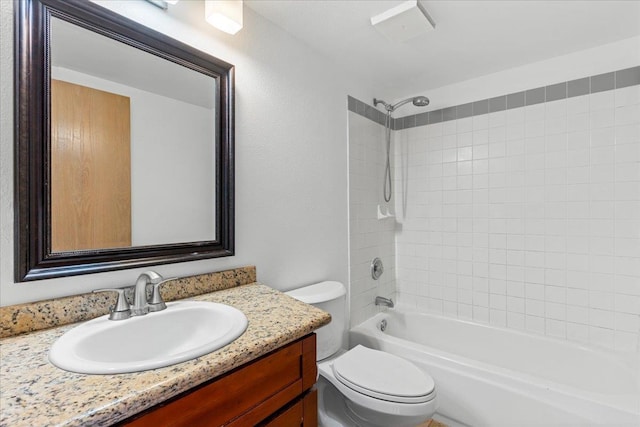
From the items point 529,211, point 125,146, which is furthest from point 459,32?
point 125,146

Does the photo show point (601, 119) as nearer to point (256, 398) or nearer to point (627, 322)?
point (627, 322)

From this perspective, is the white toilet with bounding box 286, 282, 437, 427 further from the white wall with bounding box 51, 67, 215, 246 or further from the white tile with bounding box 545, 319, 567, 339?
the white tile with bounding box 545, 319, 567, 339

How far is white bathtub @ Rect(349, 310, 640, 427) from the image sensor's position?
1300mm

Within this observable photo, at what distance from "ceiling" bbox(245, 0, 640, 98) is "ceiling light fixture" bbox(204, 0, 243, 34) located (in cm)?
25

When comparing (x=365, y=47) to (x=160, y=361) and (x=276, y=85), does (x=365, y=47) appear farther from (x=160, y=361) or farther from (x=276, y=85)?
(x=160, y=361)

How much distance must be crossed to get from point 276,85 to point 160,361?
4.52ft

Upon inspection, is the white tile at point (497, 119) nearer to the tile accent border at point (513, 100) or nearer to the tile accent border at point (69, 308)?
the tile accent border at point (513, 100)

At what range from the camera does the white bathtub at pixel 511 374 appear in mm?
1300

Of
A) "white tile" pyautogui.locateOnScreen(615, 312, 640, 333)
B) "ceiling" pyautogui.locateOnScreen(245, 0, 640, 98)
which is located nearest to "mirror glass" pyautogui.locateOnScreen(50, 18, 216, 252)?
"ceiling" pyautogui.locateOnScreen(245, 0, 640, 98)

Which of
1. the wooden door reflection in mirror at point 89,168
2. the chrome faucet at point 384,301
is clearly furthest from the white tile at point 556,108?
the wooden door reflection in mirror at point 89,168

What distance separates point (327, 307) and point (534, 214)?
5.11 feet

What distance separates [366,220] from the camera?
232cm

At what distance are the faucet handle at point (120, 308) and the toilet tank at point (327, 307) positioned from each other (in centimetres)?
74

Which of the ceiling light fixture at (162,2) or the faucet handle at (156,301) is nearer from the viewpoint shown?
the faucet handle at (156,301)
